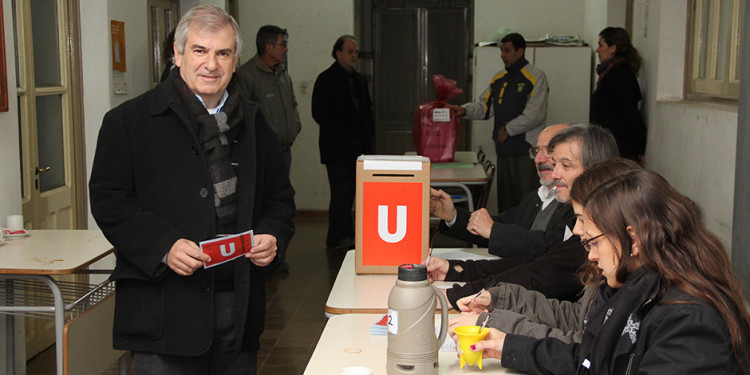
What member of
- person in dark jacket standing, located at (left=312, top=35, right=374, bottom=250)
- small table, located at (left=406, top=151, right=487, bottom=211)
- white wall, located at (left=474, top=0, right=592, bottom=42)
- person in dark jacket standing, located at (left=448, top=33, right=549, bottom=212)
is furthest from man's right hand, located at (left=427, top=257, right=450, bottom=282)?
→ white wall, located at (left=474, top=0, right=592, bottom=42)

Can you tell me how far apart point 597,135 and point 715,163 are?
1.94m

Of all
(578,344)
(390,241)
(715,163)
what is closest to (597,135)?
(390,241)

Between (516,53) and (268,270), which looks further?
(516,53)

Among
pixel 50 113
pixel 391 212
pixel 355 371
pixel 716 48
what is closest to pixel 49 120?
pixel 50 113

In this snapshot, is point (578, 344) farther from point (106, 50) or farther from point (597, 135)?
point (106, 50)

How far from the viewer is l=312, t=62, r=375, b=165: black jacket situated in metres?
6.80

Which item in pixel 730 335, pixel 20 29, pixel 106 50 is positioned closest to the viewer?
pixel 730 335

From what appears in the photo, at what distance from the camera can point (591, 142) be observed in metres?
2.64

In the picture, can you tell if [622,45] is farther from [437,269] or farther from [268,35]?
[437,269]

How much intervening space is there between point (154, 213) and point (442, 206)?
1385mm

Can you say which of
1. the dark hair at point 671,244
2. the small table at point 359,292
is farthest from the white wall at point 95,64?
the dark hair at point 671,244

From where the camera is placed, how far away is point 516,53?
261 inches

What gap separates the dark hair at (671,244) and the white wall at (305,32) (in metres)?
7.17

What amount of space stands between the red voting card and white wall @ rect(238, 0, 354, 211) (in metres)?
6.53
